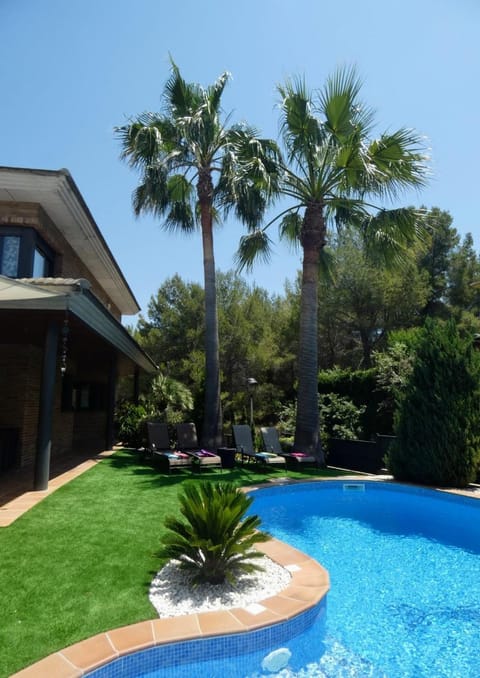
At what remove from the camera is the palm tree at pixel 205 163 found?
14.5 meters

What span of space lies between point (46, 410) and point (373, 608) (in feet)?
19.4

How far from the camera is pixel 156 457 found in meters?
13.8

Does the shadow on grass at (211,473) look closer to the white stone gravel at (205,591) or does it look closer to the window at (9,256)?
the white stone gravel at (205,591)

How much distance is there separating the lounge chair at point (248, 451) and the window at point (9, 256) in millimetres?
7558

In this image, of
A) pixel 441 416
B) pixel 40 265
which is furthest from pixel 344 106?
pixel 40 265

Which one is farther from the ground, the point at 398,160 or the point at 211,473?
the point at 398,160

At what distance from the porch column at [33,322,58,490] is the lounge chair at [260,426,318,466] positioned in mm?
7052

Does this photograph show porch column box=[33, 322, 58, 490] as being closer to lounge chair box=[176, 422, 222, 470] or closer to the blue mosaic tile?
lounge chair box=[176, 422, 222, 470]

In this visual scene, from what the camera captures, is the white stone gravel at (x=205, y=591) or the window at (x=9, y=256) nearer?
the white stone gravel at (x=205, y=591)

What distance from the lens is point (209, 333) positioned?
15078 millimetres

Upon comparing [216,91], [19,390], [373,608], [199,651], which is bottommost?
[373,608]

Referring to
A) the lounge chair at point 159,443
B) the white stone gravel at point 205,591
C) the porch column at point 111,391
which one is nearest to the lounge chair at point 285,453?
the lounge chair at point 159,443

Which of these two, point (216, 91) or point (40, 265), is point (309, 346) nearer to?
point (40, 265)

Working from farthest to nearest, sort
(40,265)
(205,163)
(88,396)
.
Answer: (88,396)
(205,163)
(40,265)
